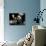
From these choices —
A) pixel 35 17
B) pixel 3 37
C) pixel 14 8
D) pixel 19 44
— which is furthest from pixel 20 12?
pixel 19 44

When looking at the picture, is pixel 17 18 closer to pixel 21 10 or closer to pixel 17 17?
pixel 17 17

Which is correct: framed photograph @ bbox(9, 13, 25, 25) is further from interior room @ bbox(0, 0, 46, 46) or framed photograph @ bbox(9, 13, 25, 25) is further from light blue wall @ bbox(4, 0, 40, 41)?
light blue wall @ bbox(4, 0, 40, 41)

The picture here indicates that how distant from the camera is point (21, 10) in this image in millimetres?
5816

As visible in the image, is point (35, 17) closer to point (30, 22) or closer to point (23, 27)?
point (30, 22)

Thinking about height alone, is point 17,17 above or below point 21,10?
below

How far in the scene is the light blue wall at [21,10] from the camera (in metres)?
5.77

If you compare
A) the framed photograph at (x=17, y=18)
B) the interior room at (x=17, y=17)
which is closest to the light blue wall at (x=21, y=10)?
the interior room at (x=17, y=17)

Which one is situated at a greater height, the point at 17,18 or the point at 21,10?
the point at 21,10

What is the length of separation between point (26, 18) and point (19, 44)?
6.81 feet

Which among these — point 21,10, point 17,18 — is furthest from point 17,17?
point 21,10

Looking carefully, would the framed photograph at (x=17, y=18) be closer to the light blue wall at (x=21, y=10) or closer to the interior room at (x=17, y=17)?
the interior room at (x=17, y=17)

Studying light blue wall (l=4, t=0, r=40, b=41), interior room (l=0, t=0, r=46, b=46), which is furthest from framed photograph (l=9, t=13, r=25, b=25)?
light blue wall (l=4, t=0, r=40, b=41)

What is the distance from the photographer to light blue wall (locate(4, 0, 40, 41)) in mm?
5770

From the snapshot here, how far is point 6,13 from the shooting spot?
5770mm
